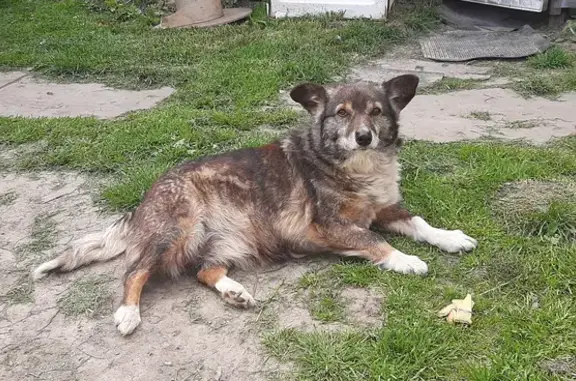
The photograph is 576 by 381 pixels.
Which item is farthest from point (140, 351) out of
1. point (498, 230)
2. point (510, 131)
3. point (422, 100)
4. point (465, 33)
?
point (465, 33)

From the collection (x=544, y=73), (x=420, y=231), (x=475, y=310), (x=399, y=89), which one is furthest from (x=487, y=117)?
(x=475, y=310)

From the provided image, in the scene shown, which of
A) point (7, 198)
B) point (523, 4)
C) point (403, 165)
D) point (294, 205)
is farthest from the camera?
point (523, 4)

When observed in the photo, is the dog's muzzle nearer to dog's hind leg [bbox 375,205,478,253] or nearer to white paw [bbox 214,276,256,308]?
dog's hind leg [bbox 375,205,478,253]

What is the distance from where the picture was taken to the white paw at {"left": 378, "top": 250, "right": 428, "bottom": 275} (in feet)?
11.1

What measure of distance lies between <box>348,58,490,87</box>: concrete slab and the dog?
3210 mm

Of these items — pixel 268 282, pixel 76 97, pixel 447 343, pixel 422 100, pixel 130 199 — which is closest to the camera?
pixel 447 343

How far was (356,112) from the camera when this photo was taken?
3.69m

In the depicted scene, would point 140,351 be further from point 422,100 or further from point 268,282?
point 422,100

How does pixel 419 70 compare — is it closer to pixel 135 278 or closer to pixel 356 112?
pixel 356 112

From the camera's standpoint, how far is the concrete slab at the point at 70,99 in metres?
6.46

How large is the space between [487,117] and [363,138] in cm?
268

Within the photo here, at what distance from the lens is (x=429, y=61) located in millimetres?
7609

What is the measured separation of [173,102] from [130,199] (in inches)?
91.5

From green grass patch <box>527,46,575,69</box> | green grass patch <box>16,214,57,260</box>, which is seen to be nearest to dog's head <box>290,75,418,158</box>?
green grass patch <box>16,214,57,260</box>
